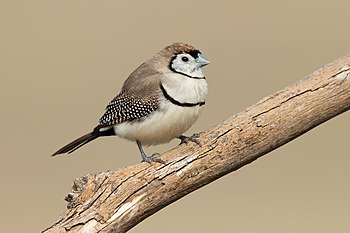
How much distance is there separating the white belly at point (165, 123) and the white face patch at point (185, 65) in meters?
0.20

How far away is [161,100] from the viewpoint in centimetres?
388

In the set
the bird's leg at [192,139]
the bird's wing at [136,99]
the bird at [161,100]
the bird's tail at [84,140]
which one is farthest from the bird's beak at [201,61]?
the bird's tail at [84,140]

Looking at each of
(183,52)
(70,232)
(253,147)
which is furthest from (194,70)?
(70,232)

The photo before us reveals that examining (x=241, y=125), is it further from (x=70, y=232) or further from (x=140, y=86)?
(x=70, y=232)

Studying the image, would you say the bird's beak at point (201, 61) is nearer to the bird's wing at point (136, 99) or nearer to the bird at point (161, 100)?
the bird at point (161, 100)

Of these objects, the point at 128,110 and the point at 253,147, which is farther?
the point at 128,110

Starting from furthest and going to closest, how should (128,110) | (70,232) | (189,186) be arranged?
(128,110), (189,186), (70,232)

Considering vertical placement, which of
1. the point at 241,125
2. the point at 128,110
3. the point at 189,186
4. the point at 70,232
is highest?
the point at 128,110

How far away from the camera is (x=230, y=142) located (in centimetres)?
353

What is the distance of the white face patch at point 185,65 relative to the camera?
3.98 m

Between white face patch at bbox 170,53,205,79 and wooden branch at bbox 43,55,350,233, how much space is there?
45cm

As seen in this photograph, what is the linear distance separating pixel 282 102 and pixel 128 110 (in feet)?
2.76

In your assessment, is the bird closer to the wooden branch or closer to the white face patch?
the white face patch

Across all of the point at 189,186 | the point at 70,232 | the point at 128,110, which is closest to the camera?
the point at 70,232
